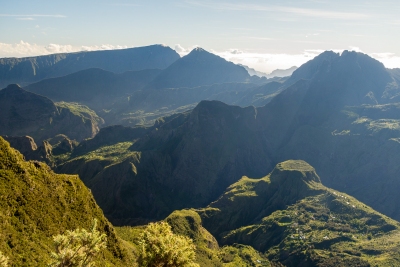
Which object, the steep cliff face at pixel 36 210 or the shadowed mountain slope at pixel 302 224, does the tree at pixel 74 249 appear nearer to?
the steep cliff face at pixel 36 210

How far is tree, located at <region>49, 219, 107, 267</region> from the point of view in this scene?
112ft

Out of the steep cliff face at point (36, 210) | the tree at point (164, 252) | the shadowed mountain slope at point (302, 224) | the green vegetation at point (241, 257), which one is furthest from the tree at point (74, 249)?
the shadowed mountain slope at point (302, 224)

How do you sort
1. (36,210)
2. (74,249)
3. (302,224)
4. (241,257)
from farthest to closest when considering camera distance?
1. (302,224)
2. (241,257)
3. (36,210)
4. (74,249)

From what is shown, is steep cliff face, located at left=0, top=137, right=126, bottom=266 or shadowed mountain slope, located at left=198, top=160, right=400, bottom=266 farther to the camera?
shadowed mountain slope, located at left=198, top=160, right=400, bottom=266

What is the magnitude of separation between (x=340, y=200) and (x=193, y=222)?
80873mm

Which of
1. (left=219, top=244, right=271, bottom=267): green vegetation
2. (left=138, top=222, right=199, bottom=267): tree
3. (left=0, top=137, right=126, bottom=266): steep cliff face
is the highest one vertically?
(left=138, top=222, right=199, bottom=267): tree

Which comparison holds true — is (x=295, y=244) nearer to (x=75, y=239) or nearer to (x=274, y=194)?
(x=274, y=194)

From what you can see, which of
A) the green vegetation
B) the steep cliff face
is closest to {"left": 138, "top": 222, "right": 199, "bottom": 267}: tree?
the steep cliff face

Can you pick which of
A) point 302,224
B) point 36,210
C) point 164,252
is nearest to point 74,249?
point 164,252

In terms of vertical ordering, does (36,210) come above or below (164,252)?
below

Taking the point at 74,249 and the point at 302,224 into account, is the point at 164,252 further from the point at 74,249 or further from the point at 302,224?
the point at 302,224

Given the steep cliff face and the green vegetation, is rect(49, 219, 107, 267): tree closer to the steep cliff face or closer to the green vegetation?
the steep cliff face

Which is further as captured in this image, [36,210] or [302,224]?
[302,224]

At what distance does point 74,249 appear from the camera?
35.4m
